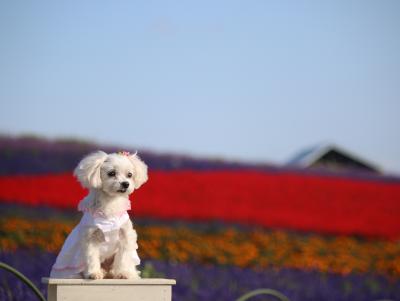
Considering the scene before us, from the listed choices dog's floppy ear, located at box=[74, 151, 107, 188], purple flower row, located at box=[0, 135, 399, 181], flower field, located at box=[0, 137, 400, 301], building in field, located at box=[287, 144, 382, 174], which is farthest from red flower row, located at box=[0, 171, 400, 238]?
dog's floppy ear, located at box=[74, 151, 107, 188]

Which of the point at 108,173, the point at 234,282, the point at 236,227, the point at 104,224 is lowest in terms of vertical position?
the point at 104,224

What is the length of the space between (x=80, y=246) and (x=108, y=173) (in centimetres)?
43

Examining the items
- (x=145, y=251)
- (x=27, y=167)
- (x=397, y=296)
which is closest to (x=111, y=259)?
(x=397, y=296)

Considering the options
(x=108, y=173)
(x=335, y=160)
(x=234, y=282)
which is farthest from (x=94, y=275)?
(x=335, y=160)

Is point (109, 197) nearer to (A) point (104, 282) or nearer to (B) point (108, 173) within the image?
A: (B) point (108, 173)

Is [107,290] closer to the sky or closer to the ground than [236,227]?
closer to the ground

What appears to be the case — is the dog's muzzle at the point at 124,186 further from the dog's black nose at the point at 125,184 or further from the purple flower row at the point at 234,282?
the purple flower row at the point at 234,282

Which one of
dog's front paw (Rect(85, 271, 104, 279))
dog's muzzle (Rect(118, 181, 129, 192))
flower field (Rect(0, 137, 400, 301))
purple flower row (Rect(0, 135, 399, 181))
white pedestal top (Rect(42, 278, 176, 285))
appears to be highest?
purple flower row (Rect(0, 135, 399, 181))

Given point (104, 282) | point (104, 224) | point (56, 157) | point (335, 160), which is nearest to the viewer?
point (104, 282)

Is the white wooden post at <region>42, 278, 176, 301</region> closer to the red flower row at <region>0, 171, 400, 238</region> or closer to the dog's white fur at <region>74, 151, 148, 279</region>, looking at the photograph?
the dog's white fur at <region>74, 151, 148, 279</region>

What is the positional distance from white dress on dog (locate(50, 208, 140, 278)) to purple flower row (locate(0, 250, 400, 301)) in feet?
5.22

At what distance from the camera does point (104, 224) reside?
4.13m

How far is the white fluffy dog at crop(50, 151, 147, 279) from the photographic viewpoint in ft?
13.5

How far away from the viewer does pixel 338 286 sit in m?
8.88
